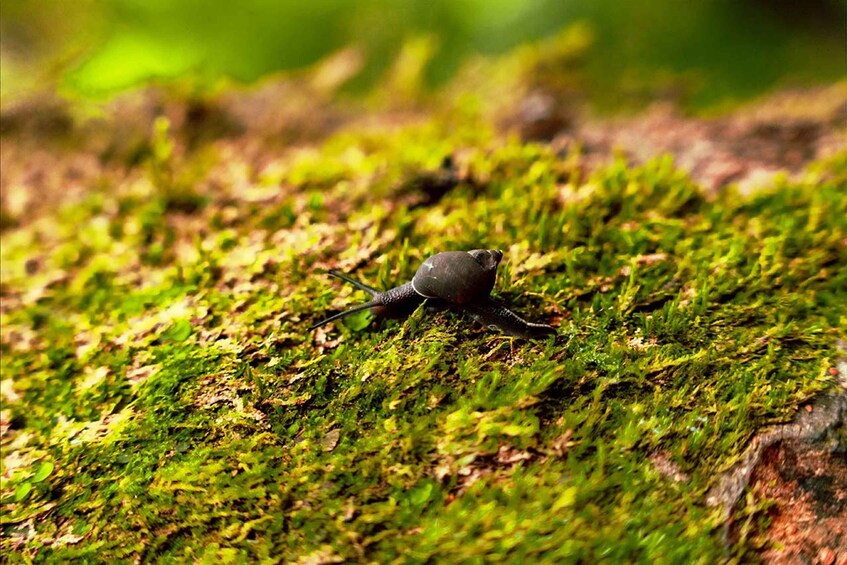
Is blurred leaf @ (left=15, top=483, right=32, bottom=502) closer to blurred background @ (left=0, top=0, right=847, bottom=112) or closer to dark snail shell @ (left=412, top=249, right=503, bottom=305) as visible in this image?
dark snail shell @ (left=412, top=249, right=503, bottom=305)

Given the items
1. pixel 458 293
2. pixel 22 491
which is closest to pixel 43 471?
pixel 22 491

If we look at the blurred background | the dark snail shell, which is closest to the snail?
the dark snail shell

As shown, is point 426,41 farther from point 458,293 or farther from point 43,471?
point 43,471

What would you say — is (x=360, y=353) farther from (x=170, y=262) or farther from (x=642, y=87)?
(x=642, y=87)

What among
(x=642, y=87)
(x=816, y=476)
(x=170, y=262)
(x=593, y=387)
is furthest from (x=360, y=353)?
(x=642, y=87)

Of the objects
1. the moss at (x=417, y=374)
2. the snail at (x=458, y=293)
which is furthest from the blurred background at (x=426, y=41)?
the snail at (x=458, y=293)
